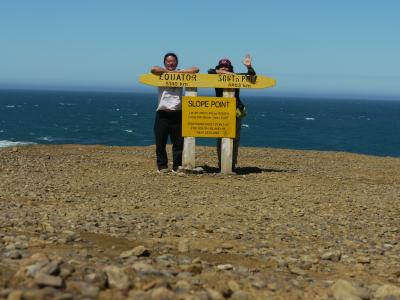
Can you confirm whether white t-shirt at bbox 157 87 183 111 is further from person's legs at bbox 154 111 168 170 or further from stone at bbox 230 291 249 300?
stone at bbox 230 291 249 300

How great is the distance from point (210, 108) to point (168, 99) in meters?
0.95

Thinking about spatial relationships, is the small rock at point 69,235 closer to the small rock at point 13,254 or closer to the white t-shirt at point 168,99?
the small rock at point 13,254

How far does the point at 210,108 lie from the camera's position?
43.7 ft

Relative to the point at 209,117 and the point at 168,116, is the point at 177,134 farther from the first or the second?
the point at 209,117

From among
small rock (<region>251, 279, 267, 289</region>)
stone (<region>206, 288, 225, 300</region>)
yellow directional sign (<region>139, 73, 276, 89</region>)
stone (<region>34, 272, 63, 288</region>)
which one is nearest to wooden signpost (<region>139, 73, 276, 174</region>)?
yellow directional sign (<region>139, 73, 276, 89</region>)

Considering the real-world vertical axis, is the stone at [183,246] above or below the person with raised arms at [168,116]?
below

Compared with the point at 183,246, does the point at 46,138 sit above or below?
below

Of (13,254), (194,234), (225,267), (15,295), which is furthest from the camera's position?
(194,234)

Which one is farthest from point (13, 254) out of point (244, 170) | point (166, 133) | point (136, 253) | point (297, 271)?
point (244, 170)

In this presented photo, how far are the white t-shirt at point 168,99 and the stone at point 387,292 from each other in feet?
28.3

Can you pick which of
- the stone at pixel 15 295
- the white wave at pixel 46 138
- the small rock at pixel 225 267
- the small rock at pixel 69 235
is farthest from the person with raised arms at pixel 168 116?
the white wave at pixel 46 138

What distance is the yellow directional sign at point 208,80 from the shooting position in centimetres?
1296

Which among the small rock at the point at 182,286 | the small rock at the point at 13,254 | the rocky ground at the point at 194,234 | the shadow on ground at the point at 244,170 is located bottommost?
the shadow on ground at the point at 244,170

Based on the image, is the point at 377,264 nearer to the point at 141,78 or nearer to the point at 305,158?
the point at 141,78
